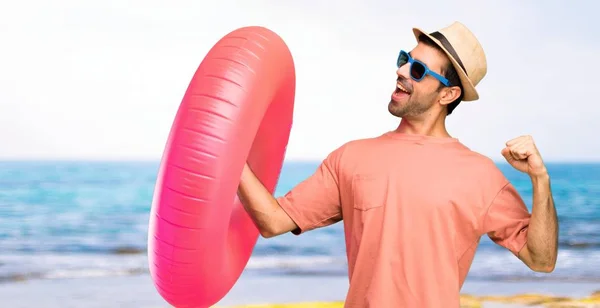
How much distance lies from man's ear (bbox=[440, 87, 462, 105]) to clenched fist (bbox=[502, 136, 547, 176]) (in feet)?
0.91

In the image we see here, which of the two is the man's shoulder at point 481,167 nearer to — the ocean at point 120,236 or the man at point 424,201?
the man at point 424,201

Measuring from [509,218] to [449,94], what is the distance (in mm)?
391

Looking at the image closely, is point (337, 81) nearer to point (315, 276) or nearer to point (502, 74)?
point (502, 74)

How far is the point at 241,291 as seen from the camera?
6.90m

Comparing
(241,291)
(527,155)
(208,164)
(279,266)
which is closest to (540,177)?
(527,155)

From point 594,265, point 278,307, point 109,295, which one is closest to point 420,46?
point 278,307

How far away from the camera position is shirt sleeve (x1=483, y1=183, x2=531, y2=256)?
2256 millimetres

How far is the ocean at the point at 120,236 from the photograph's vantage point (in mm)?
8797

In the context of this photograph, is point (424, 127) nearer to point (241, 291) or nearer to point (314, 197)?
point (314, 197)

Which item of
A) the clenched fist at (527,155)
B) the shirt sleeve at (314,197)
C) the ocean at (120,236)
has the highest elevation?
the clenched fist at (527,155)

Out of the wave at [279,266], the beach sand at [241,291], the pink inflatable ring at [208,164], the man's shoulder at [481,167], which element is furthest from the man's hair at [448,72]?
the wave at [279,266]

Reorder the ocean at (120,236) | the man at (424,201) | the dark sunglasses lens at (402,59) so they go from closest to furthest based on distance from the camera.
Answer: the man at (424,201), the dark sunglasses lens at (402,59), the ocean at (120,236)

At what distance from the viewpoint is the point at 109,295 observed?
269 inches

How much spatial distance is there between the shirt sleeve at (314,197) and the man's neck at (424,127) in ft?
0.67
